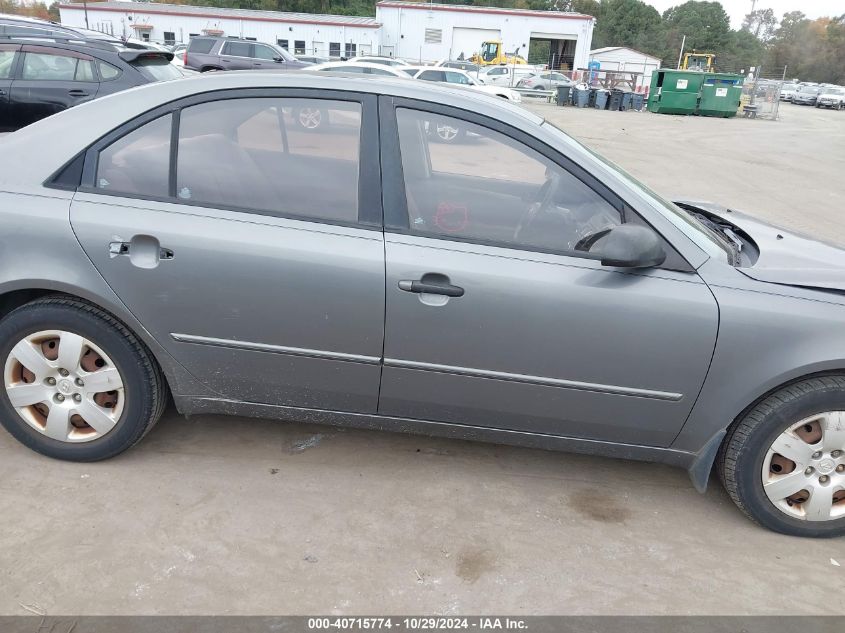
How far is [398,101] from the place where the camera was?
2.61m

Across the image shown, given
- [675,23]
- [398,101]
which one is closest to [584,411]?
[398,101]

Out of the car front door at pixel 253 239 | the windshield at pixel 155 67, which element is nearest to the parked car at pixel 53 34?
the windshield at pixel 155 67

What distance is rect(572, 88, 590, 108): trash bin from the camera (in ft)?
101

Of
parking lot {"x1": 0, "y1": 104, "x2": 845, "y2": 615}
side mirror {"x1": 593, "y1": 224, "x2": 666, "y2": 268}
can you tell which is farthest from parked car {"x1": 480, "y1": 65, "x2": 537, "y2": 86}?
side mirror {"x1": 593, "y1": 224, "x2": 666, "y2": 268}

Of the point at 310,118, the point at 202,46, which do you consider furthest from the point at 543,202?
the point at 202,46

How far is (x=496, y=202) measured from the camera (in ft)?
9.19

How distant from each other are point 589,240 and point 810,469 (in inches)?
50.3

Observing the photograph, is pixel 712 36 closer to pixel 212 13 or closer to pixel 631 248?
pixel 212 13

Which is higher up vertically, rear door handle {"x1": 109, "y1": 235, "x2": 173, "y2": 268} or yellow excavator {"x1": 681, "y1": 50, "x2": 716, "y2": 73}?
yellow excavator {"x1": 681, "y1": 50, "x2": 716, "y2": 73}

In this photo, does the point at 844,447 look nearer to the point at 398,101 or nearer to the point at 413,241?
the point at 413,241

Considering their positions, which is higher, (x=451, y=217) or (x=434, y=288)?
(x=451, y=217)

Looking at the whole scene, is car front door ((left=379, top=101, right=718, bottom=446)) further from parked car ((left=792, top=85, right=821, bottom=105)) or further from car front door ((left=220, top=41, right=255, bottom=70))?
parked car ((left=792, top=85, right=821, bottom=105))

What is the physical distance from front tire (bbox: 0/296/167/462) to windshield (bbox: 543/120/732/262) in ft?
6.58

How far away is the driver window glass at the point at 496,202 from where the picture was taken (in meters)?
2.54
